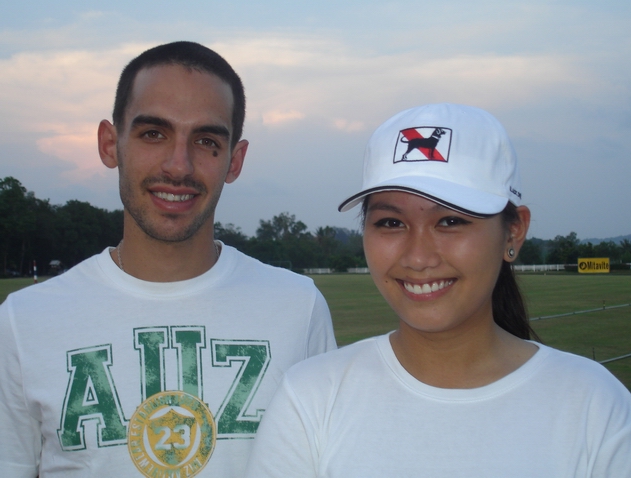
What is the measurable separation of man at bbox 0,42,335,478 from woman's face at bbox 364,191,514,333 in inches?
31.3

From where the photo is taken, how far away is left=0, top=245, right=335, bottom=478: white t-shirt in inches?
93.8

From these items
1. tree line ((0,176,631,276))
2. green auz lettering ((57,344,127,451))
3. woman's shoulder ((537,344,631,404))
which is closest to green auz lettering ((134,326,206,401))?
green auz lettering ((57,344,127,451))

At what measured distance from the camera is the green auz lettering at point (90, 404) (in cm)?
239

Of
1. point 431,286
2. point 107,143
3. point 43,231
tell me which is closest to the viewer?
point 431,286

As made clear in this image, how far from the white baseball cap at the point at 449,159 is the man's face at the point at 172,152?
911 millimetres

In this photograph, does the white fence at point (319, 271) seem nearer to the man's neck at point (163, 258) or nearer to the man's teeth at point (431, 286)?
the man's neck at point (163, 258)

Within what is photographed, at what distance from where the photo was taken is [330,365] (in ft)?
6.68

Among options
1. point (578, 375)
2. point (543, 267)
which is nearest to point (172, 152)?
point (578, 375)

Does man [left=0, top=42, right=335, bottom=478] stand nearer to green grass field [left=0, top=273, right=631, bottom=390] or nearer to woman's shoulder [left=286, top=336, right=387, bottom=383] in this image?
woman's shoulder [left=286, top=336, right=387, bottom=383]

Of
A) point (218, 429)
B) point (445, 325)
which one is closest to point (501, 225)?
point (445, 325)

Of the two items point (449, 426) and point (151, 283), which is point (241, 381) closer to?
point (151, 283)

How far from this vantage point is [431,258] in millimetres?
1960

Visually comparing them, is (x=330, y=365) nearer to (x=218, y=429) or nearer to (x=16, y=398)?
(x=218, y=429)

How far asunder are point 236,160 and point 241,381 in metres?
1.03
